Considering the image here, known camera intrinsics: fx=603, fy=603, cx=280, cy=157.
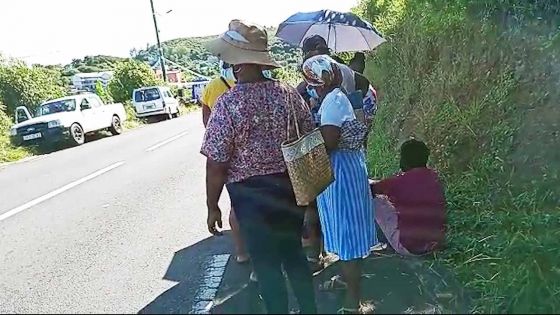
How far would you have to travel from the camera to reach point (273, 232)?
2.97 m

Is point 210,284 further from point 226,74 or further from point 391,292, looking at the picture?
point 391,292

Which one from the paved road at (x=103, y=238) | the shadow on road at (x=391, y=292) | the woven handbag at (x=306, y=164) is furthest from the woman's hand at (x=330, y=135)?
the paved road at (x=103, y=238)

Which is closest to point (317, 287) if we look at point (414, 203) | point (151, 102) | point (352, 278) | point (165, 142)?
point (352, 278)

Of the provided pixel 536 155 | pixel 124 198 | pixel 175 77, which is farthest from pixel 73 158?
pixel 175 77

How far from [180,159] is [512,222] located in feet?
30.5

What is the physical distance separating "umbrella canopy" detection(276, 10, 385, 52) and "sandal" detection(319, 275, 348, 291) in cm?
332

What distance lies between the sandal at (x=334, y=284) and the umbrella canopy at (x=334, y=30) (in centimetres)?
332

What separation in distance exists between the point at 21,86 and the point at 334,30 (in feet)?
76.2

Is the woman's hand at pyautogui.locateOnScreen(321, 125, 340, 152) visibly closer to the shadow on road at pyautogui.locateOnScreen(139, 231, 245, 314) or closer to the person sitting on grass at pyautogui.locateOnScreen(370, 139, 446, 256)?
the person sitting on grass at pyautogui.locateOnScreen(370, 139, 446, 256)

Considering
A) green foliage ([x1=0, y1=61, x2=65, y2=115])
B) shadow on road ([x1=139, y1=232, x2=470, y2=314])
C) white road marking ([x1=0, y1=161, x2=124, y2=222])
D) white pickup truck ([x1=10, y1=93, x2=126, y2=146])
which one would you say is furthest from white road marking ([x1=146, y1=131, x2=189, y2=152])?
shadow on road ([x1=139, y1=232, x2=470, y2=314])

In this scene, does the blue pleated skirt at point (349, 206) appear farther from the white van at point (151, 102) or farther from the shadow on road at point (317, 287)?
the white van at point (151, 102)

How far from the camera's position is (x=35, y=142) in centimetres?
1977

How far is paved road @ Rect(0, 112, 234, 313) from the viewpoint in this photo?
4.74 metres

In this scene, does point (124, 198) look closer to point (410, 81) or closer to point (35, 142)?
point (410, 81)
